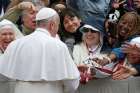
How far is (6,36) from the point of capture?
7699 mm

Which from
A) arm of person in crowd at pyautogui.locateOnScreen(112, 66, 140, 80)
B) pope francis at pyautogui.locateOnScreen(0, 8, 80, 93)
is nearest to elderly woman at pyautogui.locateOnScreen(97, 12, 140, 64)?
arm of person in crowd at pyautogui.locateOnScreen(112, 66, 140, 80)

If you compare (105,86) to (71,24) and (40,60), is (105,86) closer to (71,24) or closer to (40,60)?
(40,60)

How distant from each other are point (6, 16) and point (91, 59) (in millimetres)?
2057

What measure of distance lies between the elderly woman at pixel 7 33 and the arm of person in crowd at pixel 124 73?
68.7 inches

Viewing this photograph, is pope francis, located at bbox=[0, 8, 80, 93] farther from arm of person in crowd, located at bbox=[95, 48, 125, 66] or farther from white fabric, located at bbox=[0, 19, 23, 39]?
white fabric, located at bbox=[0, 19, 23, 39]

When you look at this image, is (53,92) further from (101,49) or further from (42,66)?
(101,49)

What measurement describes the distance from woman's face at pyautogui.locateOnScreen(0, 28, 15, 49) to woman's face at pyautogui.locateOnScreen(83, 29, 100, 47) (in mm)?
1144

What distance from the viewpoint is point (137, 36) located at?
762 centimetres

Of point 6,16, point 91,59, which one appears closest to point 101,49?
point 91,59

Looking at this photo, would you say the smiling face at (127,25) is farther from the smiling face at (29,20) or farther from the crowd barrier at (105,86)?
the smiling face at (29,20)

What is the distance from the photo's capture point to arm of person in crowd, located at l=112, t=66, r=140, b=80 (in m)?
7.09

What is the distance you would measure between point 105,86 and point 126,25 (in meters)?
1.19

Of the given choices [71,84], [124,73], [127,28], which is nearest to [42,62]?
[71,84]

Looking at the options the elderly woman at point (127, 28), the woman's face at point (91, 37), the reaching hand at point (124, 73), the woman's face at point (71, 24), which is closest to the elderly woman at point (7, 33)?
the woman's face at point (71, 24)
